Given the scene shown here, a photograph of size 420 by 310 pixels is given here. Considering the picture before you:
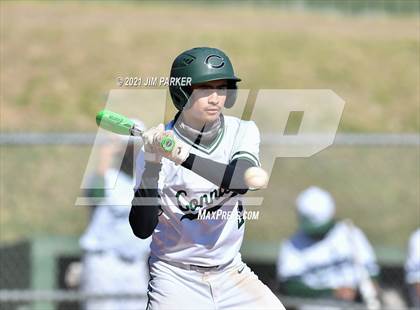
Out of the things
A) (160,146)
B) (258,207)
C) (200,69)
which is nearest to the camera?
(160,146)

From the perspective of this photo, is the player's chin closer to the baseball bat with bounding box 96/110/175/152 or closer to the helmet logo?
the helmet logo

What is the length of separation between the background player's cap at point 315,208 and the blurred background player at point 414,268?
29.3 inches

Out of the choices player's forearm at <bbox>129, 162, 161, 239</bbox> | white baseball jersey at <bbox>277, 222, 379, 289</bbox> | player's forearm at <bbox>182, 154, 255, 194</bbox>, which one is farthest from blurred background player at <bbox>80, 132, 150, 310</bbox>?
player's forearm at <bbox>182, 154, 255, 194</bbox>

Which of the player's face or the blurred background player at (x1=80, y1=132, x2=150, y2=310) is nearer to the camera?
the player's face

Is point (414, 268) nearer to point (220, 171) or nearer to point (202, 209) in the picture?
point (202, 209)

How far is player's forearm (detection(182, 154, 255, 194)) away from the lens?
4.48 meters

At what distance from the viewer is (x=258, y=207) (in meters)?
9.54

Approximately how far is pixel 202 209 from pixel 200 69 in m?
0.72

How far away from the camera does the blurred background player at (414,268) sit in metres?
7.77

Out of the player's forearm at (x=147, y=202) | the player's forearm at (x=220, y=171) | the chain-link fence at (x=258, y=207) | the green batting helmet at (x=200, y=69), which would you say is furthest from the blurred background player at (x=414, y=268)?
the player's forearm at (x=147, y=202)

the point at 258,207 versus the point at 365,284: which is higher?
the point at 365,284

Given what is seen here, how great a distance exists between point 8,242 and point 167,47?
22.3ft

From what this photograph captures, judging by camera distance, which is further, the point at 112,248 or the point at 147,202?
the point at 112,248

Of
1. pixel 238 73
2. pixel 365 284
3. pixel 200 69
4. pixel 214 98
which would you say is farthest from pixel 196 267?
pixel 238 73
